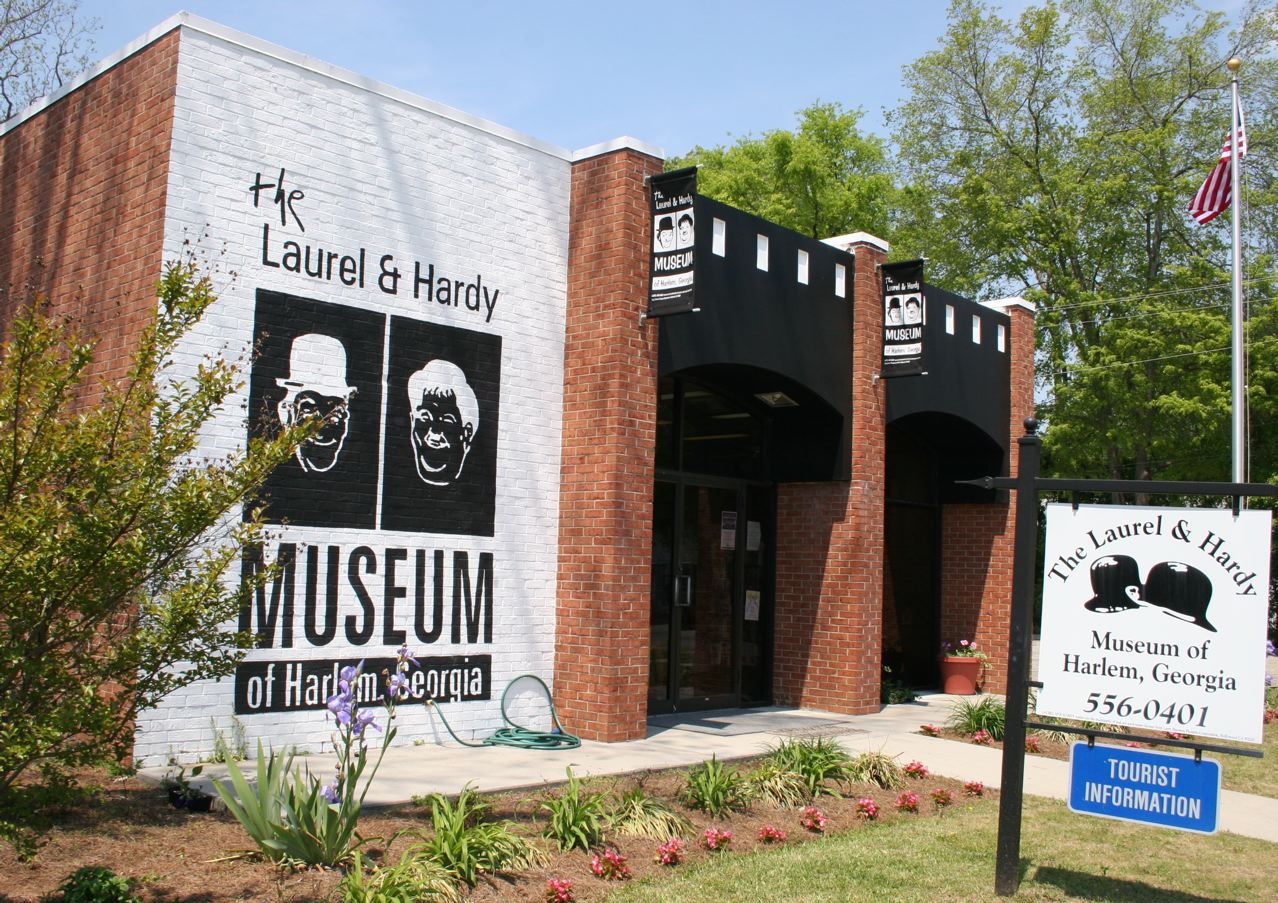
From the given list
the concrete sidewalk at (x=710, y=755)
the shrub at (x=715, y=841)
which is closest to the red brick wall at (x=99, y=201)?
the concrete sidewalk at (x=710, y=755)

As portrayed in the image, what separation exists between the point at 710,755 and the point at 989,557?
25.3 feet

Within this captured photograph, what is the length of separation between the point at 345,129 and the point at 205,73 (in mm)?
1152

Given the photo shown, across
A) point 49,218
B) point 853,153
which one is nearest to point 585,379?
point 49,218

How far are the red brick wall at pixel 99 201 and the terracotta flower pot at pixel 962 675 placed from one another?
436 inches

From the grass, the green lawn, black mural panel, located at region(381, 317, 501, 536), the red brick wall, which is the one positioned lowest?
the green lawn

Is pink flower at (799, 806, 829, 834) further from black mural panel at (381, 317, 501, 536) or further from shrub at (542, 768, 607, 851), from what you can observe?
black mural panel at (381, 317, 501, 536)

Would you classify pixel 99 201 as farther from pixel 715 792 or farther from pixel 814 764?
pixel 814 764

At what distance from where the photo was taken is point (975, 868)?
21.5ft

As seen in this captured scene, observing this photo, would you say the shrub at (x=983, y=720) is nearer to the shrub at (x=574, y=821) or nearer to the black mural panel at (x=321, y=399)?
the shrub at (x=574, y=821)

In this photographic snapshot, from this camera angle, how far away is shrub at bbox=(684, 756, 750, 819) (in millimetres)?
7281

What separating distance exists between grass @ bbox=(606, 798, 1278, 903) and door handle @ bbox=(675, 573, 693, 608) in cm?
429

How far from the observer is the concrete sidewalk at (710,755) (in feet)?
25.5

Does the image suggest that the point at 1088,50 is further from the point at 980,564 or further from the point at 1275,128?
the point at 980,564

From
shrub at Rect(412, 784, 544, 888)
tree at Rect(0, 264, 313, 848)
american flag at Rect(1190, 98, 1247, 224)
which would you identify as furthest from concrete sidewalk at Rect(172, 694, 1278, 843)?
american flag at Rect(1190, 98, 1247, 224)
